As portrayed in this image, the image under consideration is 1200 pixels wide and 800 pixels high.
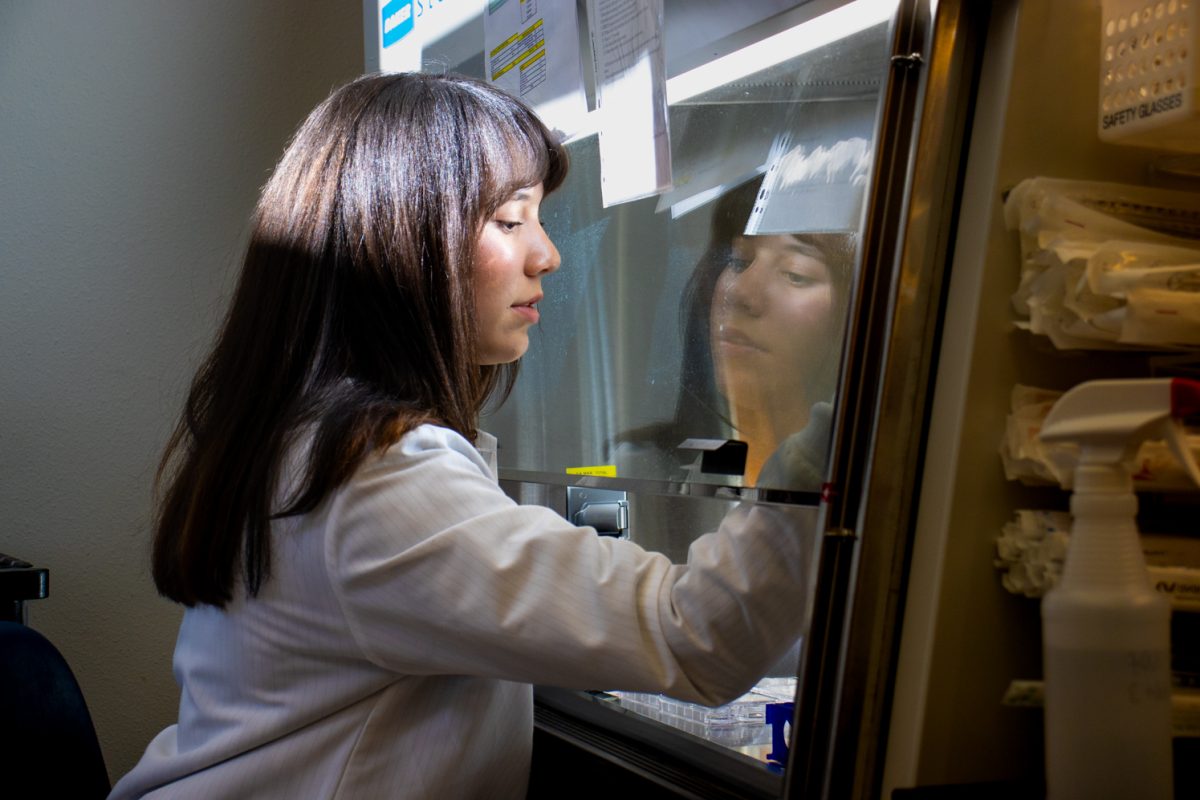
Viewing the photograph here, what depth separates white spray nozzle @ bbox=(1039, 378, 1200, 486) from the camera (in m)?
0.56

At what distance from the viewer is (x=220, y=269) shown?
2.29 metres

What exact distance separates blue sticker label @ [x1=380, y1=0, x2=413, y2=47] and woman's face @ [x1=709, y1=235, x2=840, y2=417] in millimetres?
934

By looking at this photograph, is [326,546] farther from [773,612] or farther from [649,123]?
[649,123]

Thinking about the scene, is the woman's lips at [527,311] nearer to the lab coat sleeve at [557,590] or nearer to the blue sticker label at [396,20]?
the lab coat sleeve at [557,590]

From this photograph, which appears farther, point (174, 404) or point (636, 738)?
point (174, 404)

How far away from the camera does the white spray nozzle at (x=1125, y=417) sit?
1.84ft

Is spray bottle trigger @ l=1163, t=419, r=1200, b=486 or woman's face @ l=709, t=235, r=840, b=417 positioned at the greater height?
woman's face @ l=709, t=235, r=840, b=417

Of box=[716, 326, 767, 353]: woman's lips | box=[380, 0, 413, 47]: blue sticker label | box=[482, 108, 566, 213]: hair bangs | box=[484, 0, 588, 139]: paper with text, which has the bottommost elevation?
box=[716, 326, 767, 353]: woman's lips

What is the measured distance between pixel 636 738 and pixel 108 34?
6.04 ft

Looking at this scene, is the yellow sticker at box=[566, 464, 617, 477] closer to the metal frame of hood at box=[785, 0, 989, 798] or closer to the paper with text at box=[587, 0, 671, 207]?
the paper with text at box=[587, 0, 671, 207]

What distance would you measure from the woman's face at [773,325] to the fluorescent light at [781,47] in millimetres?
174

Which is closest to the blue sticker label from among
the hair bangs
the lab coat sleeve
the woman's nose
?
the hair bangs

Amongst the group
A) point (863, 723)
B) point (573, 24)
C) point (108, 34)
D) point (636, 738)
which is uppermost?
point (108, 34)

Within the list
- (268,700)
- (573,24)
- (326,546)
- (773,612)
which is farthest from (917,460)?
(573,24)
